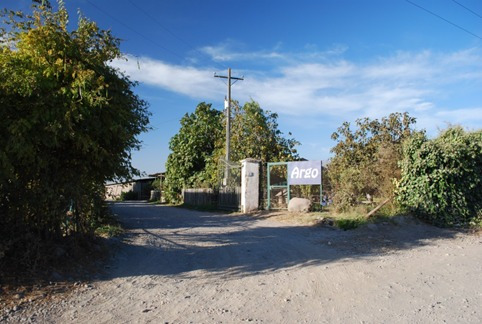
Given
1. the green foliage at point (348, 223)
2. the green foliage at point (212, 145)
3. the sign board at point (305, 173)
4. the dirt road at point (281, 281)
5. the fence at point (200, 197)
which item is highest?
the green foliage at point (212, 145)

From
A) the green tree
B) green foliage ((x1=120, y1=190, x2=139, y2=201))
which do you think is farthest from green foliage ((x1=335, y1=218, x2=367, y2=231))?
green foliage ((x1=120, y1=190, x2=139, y2=201))

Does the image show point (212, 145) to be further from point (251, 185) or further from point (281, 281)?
point (281, 281)

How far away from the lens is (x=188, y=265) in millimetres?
6941

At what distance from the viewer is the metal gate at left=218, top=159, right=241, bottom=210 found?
17.2 m

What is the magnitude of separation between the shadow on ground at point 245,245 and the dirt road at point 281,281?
24 mm

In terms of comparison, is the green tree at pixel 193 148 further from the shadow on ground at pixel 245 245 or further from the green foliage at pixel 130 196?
the green foliage at pixel 130 196

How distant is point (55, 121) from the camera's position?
572 cm

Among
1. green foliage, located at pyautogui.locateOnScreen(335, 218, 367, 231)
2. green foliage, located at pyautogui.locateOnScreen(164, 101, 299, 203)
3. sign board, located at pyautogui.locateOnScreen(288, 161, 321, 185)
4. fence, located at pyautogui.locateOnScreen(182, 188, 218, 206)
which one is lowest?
green foliage, located at pyautogui.locateOnScreen(335, 218, 367, 231)

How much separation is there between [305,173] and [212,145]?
13.9m

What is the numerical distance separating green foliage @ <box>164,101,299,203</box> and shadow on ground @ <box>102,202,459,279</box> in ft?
32.3

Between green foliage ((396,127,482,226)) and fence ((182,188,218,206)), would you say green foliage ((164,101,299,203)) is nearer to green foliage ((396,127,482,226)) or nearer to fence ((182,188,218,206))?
fence ((182,188,218,206))

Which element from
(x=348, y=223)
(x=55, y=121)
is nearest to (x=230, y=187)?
(x=348, y=223)

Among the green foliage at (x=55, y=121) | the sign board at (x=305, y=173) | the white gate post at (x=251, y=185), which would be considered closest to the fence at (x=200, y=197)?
the white gate post at (x=251, y=185)

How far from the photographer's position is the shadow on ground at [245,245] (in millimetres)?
6867
